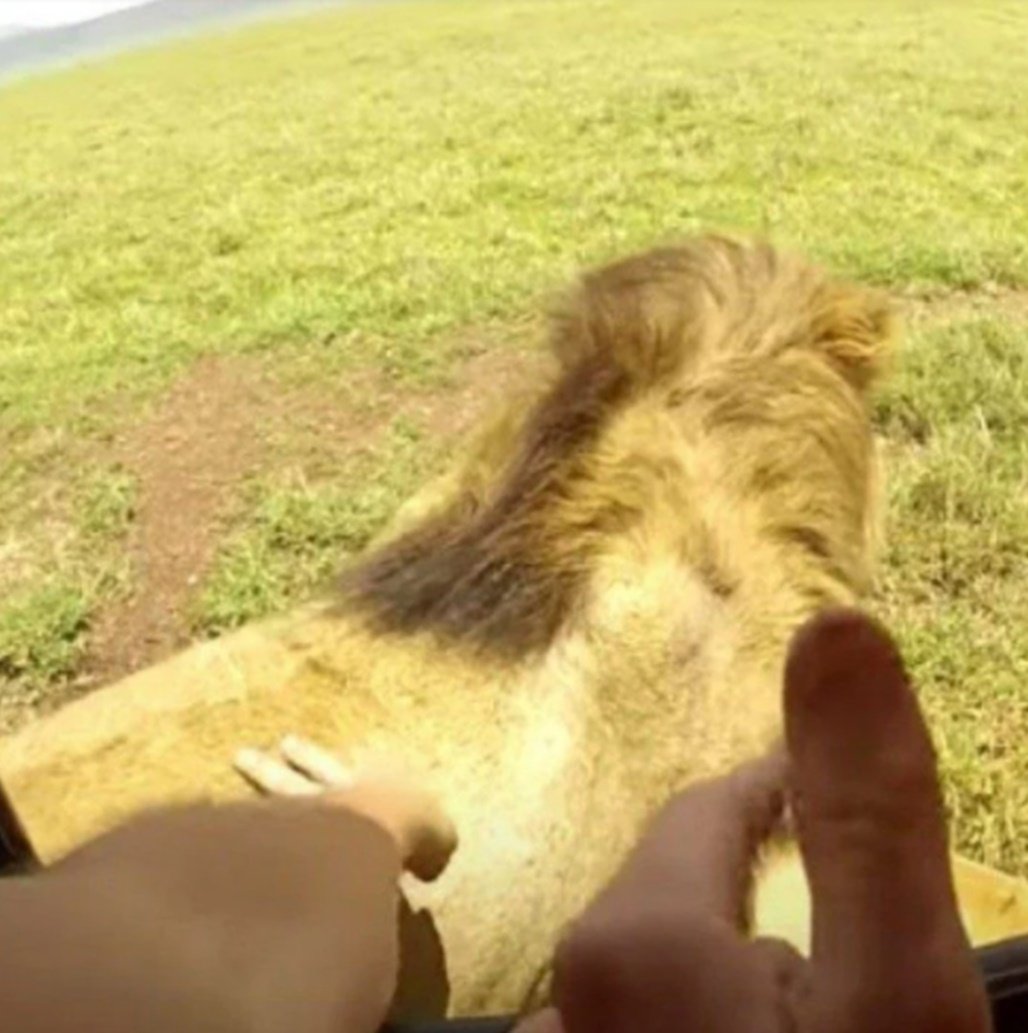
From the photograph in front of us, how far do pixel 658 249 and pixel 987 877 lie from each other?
55 centimetres

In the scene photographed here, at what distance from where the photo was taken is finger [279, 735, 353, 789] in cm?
100

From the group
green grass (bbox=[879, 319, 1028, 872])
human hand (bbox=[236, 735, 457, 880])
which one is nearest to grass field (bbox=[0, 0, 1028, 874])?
green grass (bbox=[879, 319, 1028, 872])

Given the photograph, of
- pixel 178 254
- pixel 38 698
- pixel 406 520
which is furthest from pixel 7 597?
pixel 178 254

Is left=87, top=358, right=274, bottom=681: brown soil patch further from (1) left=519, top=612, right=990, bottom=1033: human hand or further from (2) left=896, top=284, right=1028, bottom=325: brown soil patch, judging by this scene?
(1) left=519, top=612, right=990, bottom=1033: human hand

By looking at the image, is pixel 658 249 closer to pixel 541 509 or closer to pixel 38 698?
pixel 541 509

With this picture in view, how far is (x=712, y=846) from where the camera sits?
1.95 ft

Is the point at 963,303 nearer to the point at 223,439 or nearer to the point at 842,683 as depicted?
the point at 223,439

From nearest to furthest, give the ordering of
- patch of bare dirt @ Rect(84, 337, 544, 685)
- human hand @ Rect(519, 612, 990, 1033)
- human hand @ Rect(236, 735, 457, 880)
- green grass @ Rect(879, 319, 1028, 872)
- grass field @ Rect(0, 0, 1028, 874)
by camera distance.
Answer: human hand @ Rect(519, 612, 990, 1033) → human hand @ Rect(236, 735, 457, 880) → green grass @ Rect(879, 319, 1028, 872) → grass field @ Rect(0, 0, 1028, 874) → patch of bare dirt @ Rect(84, 337, 544, 685)

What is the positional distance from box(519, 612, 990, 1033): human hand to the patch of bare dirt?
1623 mm

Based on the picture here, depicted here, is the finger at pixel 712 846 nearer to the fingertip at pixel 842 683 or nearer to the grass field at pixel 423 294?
the fingertip at pixel 842 683

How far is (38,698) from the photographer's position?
6.33 ft

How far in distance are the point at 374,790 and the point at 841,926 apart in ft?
1.72

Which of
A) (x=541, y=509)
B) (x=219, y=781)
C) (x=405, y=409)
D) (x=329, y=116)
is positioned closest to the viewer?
(x=219, y=781)

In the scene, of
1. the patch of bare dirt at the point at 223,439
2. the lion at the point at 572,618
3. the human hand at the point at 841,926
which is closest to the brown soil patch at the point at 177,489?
the patch of bare dirt at the point at 223,439
